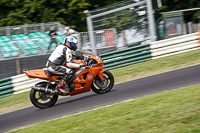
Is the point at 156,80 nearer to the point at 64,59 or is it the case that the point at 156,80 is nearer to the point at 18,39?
the point at 64,59

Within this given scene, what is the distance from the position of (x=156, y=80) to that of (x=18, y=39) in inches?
329

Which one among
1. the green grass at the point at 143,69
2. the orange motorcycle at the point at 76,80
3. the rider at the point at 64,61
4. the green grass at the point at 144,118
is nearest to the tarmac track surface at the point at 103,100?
the orange motorcycle at the point at 76,80

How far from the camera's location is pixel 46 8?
69.2 feet

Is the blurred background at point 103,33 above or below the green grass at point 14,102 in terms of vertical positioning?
above

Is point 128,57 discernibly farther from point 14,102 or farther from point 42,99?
point 42,99

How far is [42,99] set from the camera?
25.8ft

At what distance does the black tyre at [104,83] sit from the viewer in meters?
8.16

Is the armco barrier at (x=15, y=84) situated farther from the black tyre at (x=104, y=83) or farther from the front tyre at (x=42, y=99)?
the black tyre at (x=104, y=83)

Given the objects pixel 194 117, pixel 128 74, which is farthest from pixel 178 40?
pixel 194 117

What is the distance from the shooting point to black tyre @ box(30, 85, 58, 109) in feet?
25.2

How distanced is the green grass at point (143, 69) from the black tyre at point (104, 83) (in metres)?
2.09

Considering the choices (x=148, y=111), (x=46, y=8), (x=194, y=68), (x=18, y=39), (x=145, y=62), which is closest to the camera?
(x=148, y=111)

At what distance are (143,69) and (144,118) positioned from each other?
6516 mm

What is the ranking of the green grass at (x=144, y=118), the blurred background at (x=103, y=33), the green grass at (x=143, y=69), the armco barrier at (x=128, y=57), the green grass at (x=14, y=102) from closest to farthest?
the green grass at (x=144, y=118) → the green grass at (x=14, y=102) → the green grass at (x=143, y=69) → the armco barrier at (x=128, y=57) → the blurred background at (x=103, y=33)
